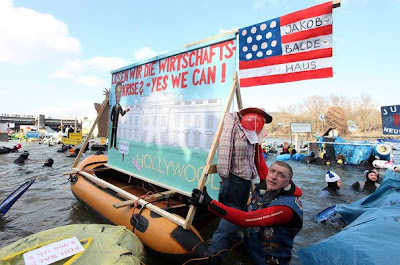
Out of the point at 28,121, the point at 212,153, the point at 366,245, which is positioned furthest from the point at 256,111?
the point at 28,121

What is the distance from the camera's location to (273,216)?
206cm

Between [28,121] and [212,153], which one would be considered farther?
[28,121]

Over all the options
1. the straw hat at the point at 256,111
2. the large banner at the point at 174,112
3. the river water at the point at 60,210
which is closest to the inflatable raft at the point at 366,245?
the river water at the point at 60,210

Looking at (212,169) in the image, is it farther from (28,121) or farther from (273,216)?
(28,121)

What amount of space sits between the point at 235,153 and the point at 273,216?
3.28 ft

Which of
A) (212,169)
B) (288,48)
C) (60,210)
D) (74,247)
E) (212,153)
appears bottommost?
(60,210)

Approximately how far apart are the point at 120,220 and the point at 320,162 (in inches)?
484

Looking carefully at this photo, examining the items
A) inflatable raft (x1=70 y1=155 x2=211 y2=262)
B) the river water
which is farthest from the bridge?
Answer: inflatable raft (x1=70 y1=155 x2=211 y2=262)

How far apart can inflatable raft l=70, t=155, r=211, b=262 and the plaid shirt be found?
915 millimetres

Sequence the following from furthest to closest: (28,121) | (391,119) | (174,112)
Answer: (28,121)
(391,119)
(174,112)

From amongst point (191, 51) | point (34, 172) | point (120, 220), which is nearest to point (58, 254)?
point (120, 220)

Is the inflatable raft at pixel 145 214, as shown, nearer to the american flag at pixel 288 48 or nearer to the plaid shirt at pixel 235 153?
the plaid shirt at pixel 235 153

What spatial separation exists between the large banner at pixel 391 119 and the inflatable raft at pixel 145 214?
917 centimetres

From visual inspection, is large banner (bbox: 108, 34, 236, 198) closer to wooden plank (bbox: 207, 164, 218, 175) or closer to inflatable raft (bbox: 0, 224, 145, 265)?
wooden plank (bbox: 207, 164, 218, 175)
